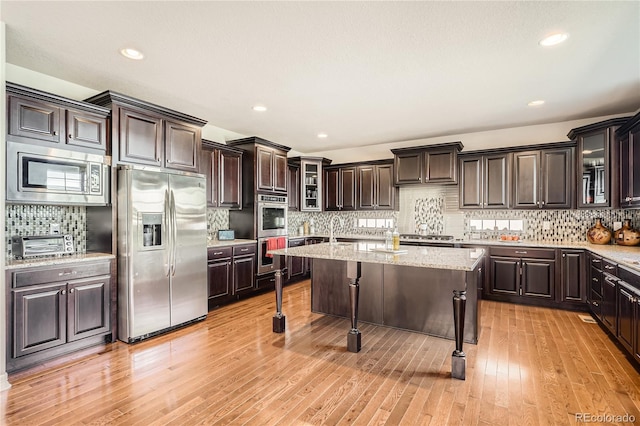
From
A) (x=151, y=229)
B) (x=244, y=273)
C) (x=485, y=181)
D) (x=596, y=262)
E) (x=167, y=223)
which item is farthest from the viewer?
(x=485, y=181)

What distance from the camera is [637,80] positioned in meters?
3.31

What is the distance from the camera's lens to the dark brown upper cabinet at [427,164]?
5.32 meters

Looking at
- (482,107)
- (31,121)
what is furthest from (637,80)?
(31,121)

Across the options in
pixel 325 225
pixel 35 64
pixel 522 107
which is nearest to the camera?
pixel 35 64

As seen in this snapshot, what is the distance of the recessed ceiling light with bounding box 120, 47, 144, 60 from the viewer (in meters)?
2.72

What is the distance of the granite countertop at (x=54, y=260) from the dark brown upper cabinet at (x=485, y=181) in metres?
4.99

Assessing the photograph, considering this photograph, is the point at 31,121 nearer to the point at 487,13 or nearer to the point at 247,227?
the point at 247,227

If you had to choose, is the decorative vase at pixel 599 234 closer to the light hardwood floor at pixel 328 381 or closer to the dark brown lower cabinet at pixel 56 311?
the light hardwood floor at pixel 328 381

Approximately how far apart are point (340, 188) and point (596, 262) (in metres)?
4.18

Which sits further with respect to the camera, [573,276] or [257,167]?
[257,167]

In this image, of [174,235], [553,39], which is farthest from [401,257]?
[174,235]

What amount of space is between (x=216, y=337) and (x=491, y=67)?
12.6 ft

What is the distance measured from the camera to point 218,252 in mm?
4488

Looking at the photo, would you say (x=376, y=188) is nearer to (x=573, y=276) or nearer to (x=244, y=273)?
(x=244, y=273)
